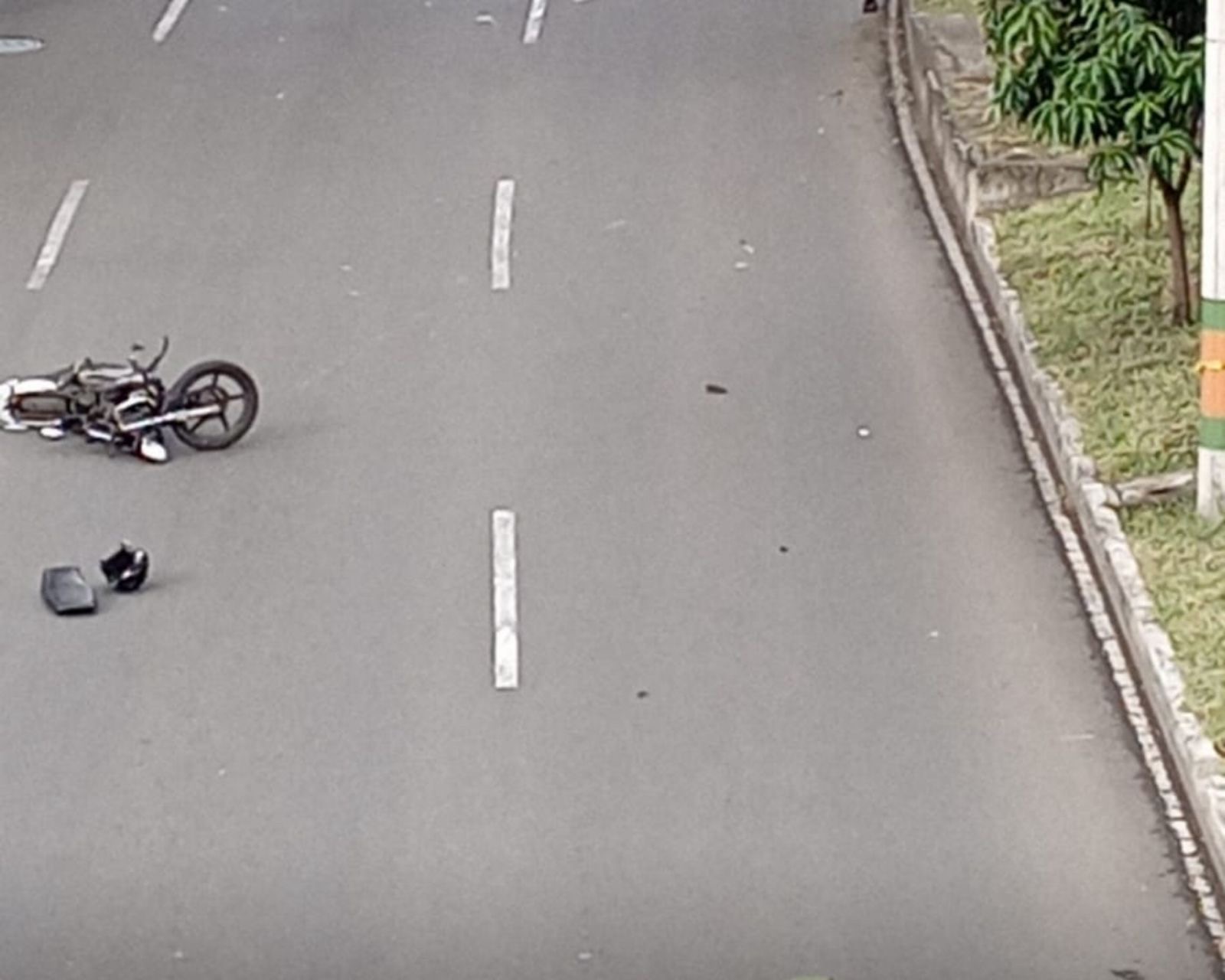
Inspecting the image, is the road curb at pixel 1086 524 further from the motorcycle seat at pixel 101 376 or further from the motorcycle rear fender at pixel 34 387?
the motorcycle rear fender at pixel 34 387

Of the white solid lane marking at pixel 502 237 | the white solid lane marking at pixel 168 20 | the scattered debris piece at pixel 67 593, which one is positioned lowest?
the white solid lane marking at pixel 168 20

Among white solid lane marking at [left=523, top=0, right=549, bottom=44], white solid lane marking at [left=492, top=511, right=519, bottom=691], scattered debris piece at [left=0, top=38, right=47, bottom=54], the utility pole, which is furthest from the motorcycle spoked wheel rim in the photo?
→ scattered debris piece at [left=0, top=38, right=47, bottom=54]

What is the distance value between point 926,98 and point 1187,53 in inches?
258

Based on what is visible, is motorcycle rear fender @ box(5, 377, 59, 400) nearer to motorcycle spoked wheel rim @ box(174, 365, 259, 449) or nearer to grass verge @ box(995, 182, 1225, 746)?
motorcycle spoked wheel rim @ box(174, 365, 259, 449)

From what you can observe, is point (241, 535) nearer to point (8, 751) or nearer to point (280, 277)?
point (8, 751)

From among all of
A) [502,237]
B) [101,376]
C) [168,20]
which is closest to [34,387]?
[101,376]

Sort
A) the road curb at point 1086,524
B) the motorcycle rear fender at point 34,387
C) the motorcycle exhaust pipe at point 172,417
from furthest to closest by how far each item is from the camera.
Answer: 1. the motorcycle rear fender at point 34,387
2. the motorcycle exhaust pipe at point 172,417
3. the road curb at point 1086,524

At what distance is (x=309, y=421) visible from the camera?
17047 mm

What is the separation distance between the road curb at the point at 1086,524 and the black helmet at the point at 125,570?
15.4 feet

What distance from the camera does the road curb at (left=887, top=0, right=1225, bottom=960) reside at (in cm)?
1184

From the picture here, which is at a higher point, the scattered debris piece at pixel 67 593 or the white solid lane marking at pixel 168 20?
the scattered debris piece at pixel 67 593

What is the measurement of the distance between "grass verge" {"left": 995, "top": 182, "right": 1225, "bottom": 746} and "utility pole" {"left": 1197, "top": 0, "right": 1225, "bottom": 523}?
0.30 m

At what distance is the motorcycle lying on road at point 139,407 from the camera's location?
16.5m

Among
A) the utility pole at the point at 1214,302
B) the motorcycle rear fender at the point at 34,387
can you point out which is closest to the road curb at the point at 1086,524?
the utility pole at the point at 1214,302
